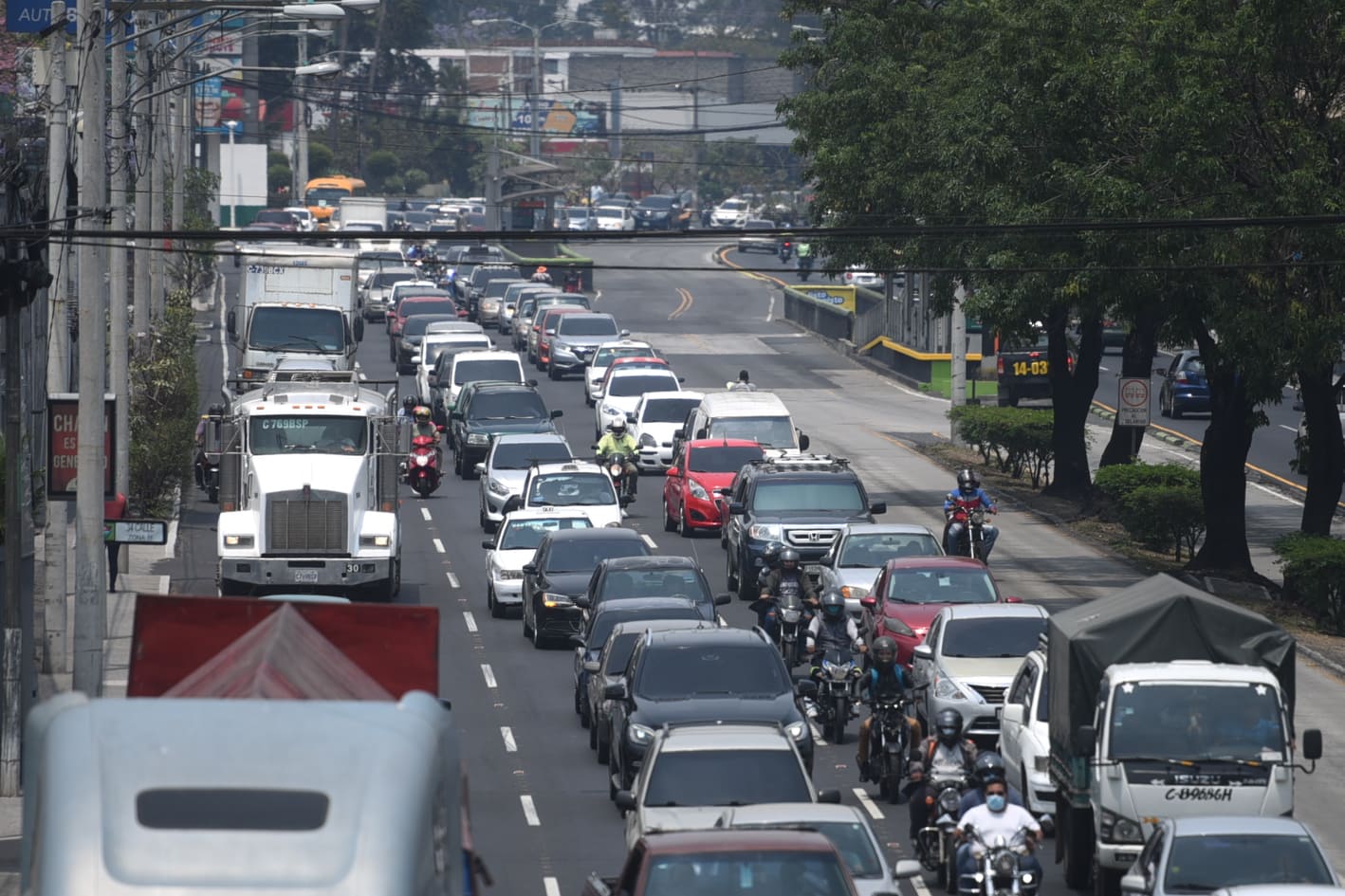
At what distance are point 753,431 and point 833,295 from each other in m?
38.8

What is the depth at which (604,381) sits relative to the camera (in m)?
52.1

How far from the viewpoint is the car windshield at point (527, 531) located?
103 ft

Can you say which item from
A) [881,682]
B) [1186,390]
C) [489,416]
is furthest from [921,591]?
[1186,390]

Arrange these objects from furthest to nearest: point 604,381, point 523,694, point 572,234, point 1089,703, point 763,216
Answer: point 763,216
point 604,381
point 523,694
point 572,234
point 1089,703

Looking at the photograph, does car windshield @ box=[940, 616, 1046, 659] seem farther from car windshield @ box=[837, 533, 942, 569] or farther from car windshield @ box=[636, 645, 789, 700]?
car windshield @ box=[837, 533, 942, 569]

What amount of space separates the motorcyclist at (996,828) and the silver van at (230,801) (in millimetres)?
8417

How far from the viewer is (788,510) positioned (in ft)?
106

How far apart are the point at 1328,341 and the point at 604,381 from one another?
83.2 feet

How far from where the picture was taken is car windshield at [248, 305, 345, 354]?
45094 mm

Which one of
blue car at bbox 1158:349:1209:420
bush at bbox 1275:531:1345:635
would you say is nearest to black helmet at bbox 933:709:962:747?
bush at bbox 1275:531:1345:635

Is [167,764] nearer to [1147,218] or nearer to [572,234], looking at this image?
[572,234]

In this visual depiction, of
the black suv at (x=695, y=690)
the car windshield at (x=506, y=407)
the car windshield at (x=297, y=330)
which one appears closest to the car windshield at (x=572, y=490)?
the car windshield at (x=506, y=407)

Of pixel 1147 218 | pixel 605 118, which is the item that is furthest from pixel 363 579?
pixel 605 118

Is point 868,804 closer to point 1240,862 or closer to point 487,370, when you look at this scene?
point 1240,862
